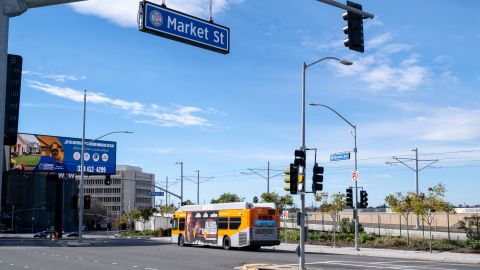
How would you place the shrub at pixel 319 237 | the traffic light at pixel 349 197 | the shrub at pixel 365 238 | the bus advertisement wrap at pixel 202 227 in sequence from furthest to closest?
the shrub at pixel 319 237 → the shrub at pixel 365 238 → the bus advertisement wrap at pixel 202 227 → the traffic light at pixel 349 197

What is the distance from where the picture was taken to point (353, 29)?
44.0 feet

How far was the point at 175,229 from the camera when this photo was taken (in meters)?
46.9

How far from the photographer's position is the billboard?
69.4 meters

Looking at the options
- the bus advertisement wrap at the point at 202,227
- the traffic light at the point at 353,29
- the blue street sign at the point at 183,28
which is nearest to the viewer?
the blue street sign at the point at 183,28

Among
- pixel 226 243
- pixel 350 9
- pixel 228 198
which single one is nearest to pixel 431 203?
pixel 226 243

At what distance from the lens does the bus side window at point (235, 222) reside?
123ft

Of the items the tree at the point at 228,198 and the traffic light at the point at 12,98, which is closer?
the traffic light at the point at 12,98

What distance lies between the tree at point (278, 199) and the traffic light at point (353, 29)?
5377cm

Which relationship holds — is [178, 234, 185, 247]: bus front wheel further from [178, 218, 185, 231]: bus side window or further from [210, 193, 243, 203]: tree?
[210, 193, 243, 203]: tree

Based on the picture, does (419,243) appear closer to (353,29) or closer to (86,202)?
(86,202)

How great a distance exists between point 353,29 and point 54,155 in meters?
62.8

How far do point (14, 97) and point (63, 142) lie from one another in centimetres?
6709

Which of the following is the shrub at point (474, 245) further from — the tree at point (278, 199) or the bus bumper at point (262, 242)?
the tree at point (278, 199)

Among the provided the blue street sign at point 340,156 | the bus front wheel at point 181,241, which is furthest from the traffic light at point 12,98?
the bus front wheel at point 181,241
